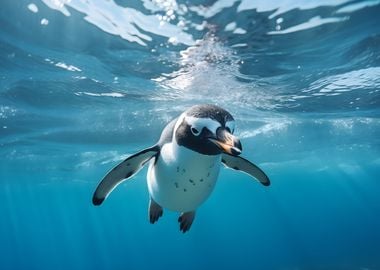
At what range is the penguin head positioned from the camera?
11.4ft

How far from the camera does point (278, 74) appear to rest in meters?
12.4

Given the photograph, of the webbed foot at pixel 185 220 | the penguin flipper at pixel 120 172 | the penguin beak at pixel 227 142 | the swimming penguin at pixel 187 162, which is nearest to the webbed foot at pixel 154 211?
the swimming penguin at pixel 187 162

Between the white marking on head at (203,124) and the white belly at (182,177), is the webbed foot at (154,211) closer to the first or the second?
the white belly at (182,177)

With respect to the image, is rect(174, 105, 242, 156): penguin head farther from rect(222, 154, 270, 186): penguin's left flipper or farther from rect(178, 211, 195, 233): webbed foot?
rect(178, 211, 195, 233): webbed foot

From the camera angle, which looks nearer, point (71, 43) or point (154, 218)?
point (154, 218)

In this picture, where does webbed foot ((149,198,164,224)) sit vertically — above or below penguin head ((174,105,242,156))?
below

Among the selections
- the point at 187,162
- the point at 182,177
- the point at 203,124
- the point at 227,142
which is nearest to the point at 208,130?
the point at 203,124

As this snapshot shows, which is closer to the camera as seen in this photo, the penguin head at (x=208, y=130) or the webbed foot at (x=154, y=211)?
the penguin head at (x=208, y=130)

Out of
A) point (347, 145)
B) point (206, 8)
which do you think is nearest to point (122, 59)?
point (206, 8)

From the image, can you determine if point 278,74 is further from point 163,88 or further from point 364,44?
point 163,88

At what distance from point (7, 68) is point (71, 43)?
2.69 meters

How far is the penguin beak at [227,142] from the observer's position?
312cm

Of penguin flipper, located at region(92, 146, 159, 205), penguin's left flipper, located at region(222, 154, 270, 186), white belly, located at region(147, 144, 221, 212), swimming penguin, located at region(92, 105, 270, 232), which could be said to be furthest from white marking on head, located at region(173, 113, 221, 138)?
penguin's left flipper, located at region(222, 154, 270, 186)

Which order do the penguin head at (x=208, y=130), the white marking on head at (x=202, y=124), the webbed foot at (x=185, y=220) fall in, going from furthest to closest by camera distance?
the webbed foot at (x=185, y=220)
the white marking on head at (x=202, y=124)
the penguin head at (x=208, y=130)
